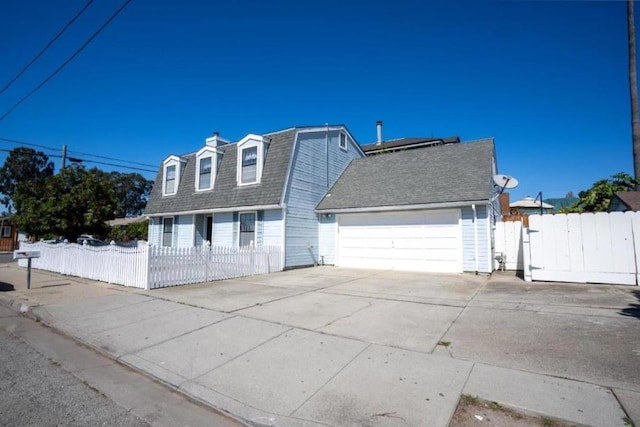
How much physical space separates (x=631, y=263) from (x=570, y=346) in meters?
6.57

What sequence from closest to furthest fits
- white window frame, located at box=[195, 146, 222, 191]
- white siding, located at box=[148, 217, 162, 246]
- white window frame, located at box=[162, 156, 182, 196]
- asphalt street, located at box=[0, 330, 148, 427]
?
asphalt street, located at box=[0, 330, 148, 427], white window frame, located at box=[195, 146, 222, 191], white window frame, located at box=[162, 156, 182, 196], white siding, located at box=[148, 217, 162, 246]

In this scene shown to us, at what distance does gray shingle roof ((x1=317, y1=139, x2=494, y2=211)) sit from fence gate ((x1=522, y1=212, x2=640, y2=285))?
240cm

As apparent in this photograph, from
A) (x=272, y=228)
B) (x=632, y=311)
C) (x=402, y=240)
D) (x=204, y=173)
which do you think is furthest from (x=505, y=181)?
(x=204, y=173)

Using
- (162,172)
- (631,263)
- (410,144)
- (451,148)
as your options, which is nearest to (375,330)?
(631,263)

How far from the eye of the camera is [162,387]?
3.72m

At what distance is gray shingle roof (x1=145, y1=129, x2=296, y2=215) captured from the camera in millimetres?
14203

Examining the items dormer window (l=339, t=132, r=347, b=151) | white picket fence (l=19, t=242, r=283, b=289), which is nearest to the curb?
white picket fence (l=19, t=242, r=283, b=289)

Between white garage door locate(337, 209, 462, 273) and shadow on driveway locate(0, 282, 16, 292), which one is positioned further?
white garage door locate(337, 209, 462, 273)

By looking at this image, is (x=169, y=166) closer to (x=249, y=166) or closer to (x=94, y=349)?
(x=249, y=166)

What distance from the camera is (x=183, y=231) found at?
1811cm

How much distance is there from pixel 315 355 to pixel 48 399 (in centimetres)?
287

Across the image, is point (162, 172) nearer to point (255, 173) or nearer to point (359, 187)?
point (255, 173)

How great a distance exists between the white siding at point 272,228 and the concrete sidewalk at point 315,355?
537 cm

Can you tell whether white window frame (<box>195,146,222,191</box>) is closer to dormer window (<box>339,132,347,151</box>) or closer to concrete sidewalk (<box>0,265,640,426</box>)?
dormer window (<box>339,132,347,151</box>)
